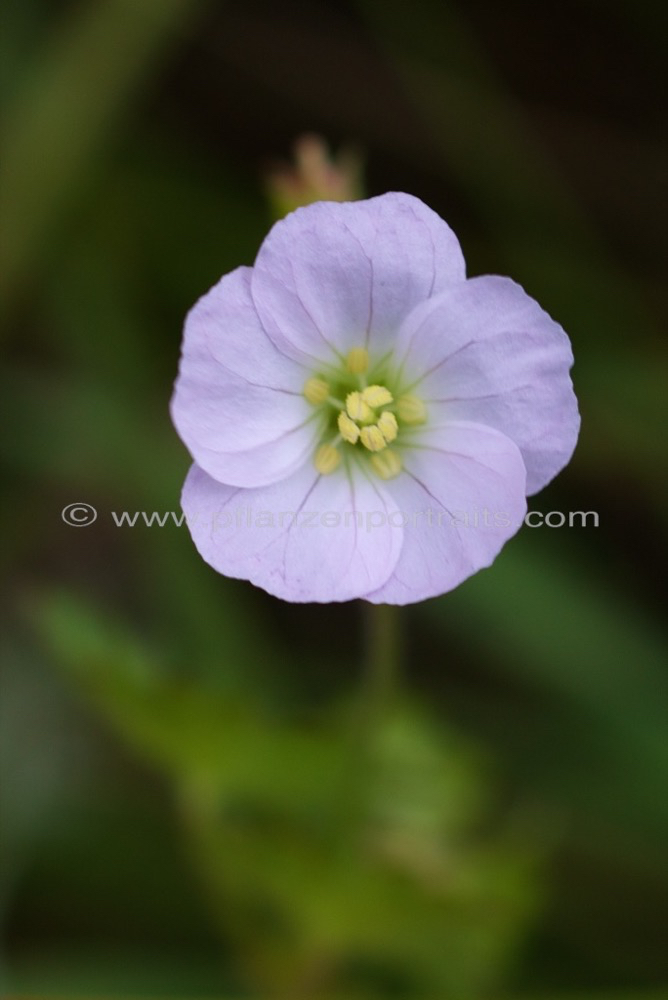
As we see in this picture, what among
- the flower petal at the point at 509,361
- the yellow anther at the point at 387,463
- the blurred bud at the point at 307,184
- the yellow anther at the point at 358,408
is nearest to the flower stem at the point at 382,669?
the yellow anther at the point at 387,463

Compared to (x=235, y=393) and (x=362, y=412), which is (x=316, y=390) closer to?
(x=362, y=412)

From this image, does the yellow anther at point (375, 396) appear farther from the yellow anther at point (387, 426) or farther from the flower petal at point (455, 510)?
the flower petal at point (455, 510)

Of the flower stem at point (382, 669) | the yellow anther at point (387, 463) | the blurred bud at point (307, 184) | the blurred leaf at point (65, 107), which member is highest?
the blurred leaf at point (65, 107)

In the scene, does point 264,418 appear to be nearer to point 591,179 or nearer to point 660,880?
point 660,880

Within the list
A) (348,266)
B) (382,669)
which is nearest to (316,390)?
(348,266)

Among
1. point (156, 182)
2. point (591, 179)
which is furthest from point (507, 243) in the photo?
point (156, 182)

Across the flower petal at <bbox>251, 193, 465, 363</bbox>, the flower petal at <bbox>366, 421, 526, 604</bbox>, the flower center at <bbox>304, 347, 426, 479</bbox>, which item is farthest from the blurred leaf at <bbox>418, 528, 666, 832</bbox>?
the flower petal at <bbox>251, 193, 465, 363</bbox>
